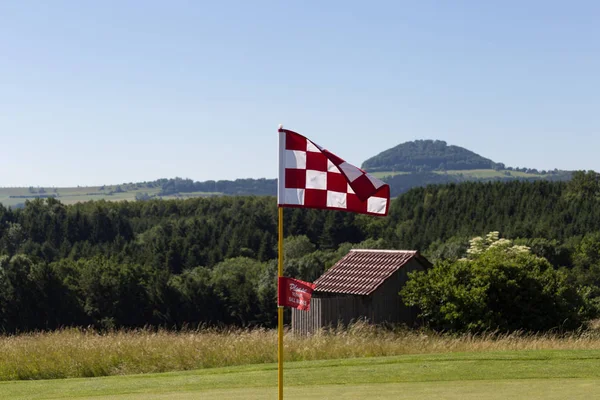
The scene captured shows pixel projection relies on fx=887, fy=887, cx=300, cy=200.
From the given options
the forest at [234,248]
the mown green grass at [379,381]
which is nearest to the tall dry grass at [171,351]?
the mown green grass at [379,381]

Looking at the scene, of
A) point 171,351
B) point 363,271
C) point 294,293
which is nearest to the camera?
point 294,293

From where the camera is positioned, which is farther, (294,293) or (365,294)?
(365,294)

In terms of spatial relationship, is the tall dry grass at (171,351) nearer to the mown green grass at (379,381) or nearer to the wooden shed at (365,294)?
the mown green grass at (379,381)

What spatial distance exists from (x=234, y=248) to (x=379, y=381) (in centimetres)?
11772

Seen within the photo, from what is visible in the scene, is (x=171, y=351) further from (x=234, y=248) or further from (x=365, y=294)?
(x=234, y=248)

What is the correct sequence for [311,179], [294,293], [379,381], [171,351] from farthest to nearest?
[171,351] < [379,381] < [311,179] < [294,293]

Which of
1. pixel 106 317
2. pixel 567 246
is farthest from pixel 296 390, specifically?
pixel 567 246

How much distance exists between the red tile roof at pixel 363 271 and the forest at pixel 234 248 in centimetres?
176

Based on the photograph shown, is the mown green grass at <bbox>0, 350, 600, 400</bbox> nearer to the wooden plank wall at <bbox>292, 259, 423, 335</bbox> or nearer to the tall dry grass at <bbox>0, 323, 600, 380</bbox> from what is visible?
the tall dry grass at <bbox>0, 323, 600, 380</bbox>

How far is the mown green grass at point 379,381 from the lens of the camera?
11445 mm

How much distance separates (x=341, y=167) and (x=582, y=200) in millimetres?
126634

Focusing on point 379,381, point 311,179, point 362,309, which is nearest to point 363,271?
point 362,309

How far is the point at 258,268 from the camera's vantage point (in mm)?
105312

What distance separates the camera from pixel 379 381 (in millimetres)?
12984
